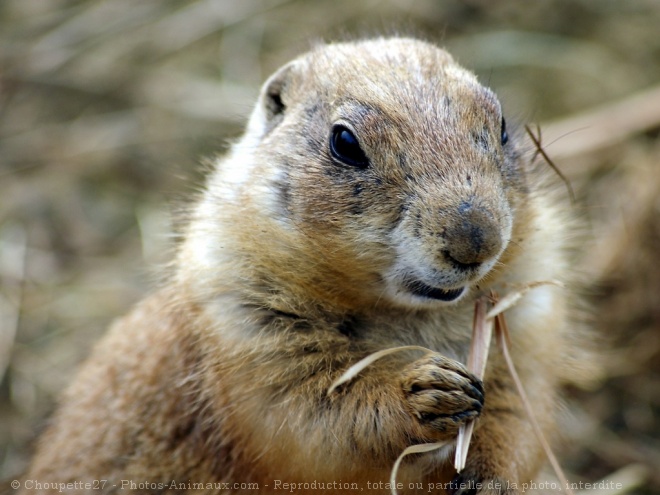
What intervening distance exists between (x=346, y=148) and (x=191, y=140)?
15.6ft

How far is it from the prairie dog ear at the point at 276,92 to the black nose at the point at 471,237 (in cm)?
143

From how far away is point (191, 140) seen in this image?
25.7 feet

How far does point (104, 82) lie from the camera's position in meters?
8.35

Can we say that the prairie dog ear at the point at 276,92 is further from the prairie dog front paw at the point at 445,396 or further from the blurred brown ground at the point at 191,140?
the prairie dog front paw at the point at 445,396

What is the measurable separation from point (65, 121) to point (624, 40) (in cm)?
576

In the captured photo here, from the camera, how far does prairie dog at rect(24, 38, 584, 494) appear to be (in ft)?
10.1

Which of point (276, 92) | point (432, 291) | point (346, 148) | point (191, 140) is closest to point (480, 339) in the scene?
Result: point (432, 291)

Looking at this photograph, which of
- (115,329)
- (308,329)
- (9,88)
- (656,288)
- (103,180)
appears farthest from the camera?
(9,88)

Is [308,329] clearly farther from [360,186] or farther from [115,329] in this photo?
[115,329]

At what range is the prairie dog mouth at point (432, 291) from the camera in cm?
310

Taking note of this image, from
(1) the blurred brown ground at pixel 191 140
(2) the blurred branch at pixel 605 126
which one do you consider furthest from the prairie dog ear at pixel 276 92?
(2) the blurred branch at pixel 605 126

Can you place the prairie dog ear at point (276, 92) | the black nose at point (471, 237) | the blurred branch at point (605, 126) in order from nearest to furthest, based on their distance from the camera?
the black nose at point (471, 237) → the prairie dog ear at point (276, 92) → the blurred branch at point (605, 126)

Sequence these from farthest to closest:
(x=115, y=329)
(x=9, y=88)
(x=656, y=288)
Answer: (x=9, y=88)
(x=656, y=288)
(x=115, y=329)

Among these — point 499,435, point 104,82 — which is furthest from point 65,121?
point 499,435
